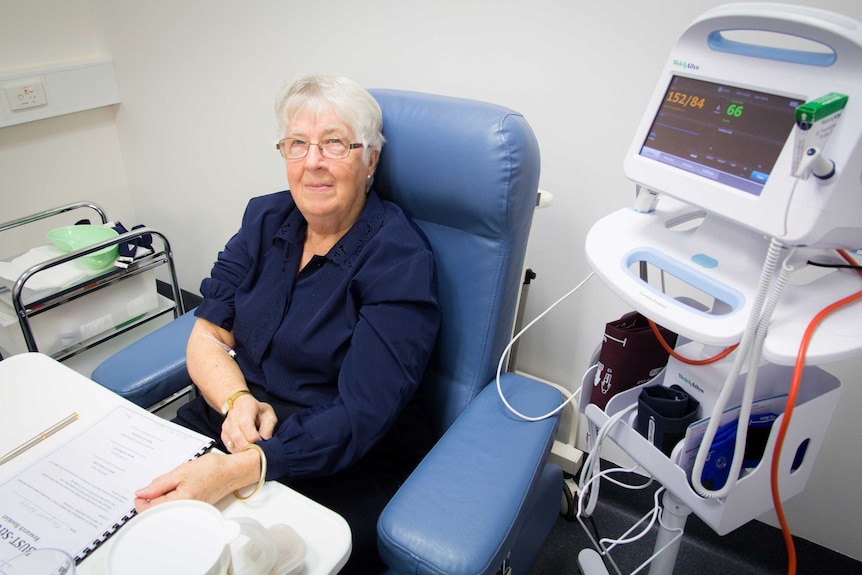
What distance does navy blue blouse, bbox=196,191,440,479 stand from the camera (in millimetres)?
1104

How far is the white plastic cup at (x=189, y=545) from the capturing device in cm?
68

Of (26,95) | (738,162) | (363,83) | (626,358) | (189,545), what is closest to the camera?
(189,545)

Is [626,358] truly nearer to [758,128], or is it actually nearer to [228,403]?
[758,128]

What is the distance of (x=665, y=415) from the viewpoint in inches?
36.0

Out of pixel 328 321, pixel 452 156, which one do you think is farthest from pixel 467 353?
pixel 452 156

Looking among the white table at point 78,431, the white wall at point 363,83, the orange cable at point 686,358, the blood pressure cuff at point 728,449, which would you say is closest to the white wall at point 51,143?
the white wall at point 363,83

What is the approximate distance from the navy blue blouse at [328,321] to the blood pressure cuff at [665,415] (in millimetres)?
441

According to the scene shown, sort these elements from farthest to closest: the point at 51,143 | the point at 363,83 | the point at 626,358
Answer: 1. the point at 51,143
2. the point at 363,83
3. the point at 626,358

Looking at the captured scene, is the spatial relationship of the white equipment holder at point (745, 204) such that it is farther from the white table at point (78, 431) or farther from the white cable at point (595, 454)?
the white table at point (78, 431)

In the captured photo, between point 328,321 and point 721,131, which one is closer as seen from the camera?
point 721,131

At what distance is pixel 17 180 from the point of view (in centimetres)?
214

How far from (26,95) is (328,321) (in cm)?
155

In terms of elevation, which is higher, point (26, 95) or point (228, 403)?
point (26, 95)

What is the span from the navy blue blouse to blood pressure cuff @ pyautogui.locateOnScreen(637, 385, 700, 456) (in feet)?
1.45
